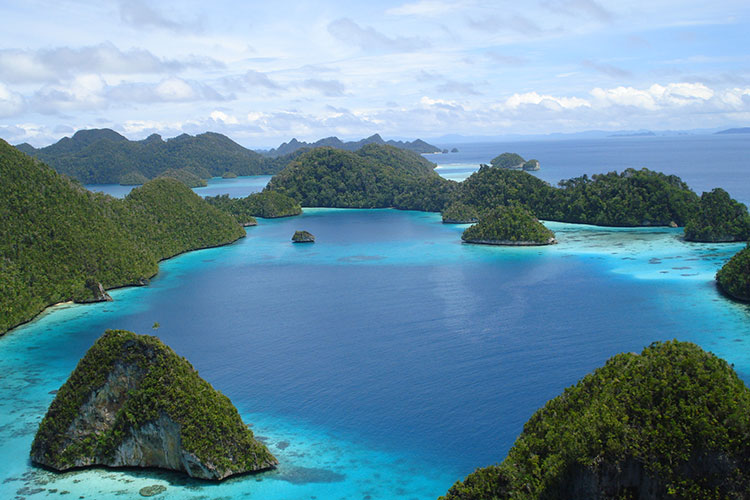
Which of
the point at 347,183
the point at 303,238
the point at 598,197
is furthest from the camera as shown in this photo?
the point at 347,183

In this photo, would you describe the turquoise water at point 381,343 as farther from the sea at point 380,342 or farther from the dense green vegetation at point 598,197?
the dense green vegetation at point 598,197

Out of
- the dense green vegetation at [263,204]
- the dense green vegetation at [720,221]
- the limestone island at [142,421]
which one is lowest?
the limestone island at [142,421]

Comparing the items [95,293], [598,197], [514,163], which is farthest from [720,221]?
[514,163]

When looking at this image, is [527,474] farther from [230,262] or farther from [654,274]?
[230,262]

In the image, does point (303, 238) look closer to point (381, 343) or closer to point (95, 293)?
point (95, 293)

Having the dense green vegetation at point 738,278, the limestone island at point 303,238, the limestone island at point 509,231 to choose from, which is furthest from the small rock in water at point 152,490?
the limestone island at point 303,238

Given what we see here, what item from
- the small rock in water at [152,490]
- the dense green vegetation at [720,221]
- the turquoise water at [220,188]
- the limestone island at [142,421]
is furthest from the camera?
the turquoise water at [220,188]

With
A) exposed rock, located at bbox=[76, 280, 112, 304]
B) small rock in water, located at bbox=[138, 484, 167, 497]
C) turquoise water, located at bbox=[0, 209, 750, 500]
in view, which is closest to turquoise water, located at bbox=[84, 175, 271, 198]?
turquoise water, located at bbox=[0, 209, 750, 500]
